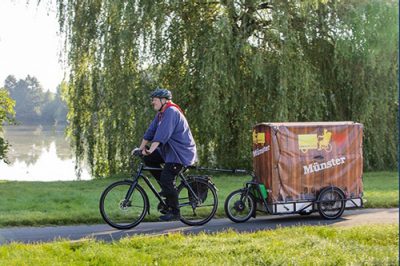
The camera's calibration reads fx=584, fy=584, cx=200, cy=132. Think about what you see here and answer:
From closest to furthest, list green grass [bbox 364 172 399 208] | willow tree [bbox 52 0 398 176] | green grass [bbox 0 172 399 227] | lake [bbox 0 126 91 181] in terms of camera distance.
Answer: green grass [bbox 0 172 399 227] < green grass [bbox 364 172 399 208] < willow tree [bbox 52 0 398 176] < lake [bbox 0 126 91 181]

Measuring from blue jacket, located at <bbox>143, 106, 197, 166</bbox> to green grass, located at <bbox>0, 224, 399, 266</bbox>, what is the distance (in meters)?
1.28

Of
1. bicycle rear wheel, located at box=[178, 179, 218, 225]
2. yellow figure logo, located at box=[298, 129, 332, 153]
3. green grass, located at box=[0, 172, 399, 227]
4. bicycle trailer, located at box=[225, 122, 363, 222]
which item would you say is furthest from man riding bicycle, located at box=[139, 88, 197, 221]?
yellow figure logo, located at box=[298, 129, 332, 153]

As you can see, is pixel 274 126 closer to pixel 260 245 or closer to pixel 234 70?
pixel 260 245

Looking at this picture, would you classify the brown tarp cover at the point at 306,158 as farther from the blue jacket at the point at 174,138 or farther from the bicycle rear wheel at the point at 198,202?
the blue jacket at the point at 174,138

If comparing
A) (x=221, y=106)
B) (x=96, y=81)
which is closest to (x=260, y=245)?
(x=221, y=106)

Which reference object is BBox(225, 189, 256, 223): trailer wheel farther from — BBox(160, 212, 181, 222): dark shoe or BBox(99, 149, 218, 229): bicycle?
BBox(160, 212, 181, 222): dark shoe

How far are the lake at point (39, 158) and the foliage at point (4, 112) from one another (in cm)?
89

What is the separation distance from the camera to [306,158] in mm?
8898

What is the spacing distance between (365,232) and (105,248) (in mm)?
3174

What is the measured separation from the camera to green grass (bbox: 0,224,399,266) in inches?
227

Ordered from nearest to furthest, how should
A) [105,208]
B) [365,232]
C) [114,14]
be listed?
1. [365,232]
2. [105,208]
3. [114,14]

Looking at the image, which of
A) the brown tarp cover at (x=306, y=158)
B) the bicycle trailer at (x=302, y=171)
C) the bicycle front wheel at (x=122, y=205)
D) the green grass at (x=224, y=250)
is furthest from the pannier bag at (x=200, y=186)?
the green grass at (x=224, y=250)

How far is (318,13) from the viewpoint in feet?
A: 51.8

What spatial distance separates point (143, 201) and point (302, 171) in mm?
2501
